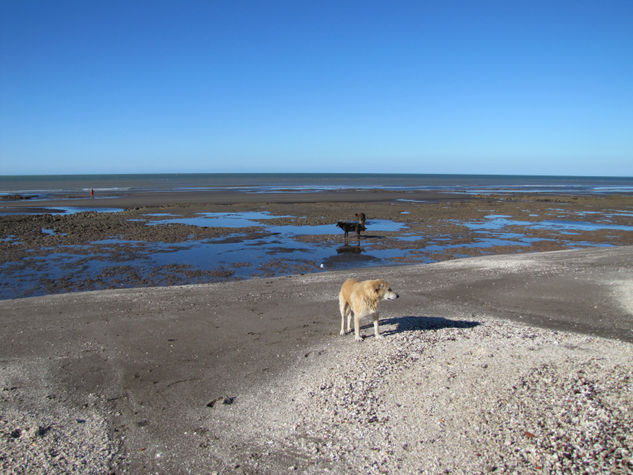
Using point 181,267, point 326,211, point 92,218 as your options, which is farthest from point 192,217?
point 181,267

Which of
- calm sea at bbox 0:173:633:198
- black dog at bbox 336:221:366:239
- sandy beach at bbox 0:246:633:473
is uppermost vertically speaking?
calm sea at bbox 0:173:633:198

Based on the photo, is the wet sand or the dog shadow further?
the wet sand

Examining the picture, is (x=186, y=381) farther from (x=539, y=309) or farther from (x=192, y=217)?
(x=192, y=217)

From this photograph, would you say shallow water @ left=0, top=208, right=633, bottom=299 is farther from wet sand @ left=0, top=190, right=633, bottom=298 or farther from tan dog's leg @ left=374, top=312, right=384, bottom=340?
tan dog's leg @ left=374, top=312, right=384, bottom=340

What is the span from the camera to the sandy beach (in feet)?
17.1

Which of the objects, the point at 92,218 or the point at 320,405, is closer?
the point at 320,405

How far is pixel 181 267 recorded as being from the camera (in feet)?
59.7

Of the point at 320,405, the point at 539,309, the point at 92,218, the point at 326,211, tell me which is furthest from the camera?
the point at 326,211

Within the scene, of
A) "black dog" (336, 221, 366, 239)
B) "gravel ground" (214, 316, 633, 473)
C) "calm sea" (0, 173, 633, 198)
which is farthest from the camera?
"calm sea" (0, 173, 633, 198)

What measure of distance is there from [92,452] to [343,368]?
3.96 meters

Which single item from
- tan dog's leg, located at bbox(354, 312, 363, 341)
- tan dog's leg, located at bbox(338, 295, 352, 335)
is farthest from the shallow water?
tan dog's leg, located at bbox(354, 312, 363, 341)

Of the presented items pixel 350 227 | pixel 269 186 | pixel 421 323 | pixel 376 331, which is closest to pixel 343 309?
pixel 376 331

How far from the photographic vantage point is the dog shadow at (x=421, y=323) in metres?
9.84

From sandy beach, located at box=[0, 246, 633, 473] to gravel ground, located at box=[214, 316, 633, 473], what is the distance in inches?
0.9
